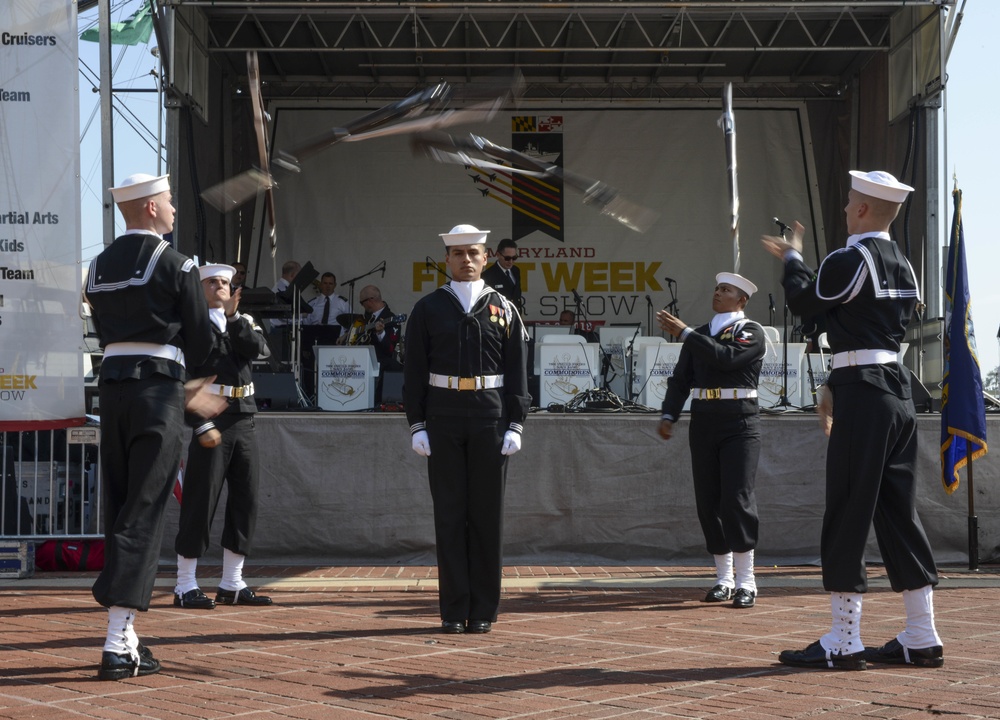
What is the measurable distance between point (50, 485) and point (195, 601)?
294cm

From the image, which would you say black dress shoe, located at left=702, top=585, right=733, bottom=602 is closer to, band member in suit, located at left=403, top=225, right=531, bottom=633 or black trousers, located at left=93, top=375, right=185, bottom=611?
band member in suit, located at left=403, top=225, right=531, bottom=633

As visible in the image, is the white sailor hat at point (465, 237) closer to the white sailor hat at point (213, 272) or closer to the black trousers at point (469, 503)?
the black trousers at point (469, 503)

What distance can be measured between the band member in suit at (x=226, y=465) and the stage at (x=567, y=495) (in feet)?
7.15

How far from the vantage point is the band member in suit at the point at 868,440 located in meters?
4.55

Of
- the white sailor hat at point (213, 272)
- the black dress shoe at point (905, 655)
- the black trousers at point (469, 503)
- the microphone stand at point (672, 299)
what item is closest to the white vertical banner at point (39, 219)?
the white sailor hat at point (213, 272)

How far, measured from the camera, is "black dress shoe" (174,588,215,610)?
6.62 meters

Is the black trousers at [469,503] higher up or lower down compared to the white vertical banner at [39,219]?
lower down

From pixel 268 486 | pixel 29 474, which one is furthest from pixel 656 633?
pixel 29 474

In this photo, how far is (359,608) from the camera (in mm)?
6688

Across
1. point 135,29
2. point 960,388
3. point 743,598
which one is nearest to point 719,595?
point 743,598

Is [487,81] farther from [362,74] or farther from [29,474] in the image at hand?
[29,474]

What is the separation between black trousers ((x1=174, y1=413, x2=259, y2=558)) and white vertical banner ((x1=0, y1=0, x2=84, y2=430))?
2144mm

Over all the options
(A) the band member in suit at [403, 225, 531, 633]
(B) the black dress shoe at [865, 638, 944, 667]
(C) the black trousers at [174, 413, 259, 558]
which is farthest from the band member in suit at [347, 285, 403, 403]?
(B) the black dress shoe at [865, 638, 944, 667]

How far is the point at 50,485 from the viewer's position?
8.92 m
